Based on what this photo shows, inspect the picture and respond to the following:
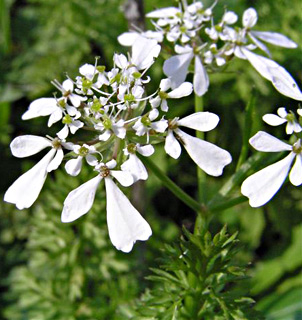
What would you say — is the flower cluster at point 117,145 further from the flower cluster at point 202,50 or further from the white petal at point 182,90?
the flower cluster at point 202,50

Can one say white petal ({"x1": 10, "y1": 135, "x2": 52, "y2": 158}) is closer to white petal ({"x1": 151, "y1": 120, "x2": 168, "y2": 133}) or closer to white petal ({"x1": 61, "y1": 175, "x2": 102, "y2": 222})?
white petal ({"x1": 61, "y1": 175, "x2": 102, "y2": 222})

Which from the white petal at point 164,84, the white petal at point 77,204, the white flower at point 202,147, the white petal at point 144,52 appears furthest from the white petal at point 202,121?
the white petal at point 77,204

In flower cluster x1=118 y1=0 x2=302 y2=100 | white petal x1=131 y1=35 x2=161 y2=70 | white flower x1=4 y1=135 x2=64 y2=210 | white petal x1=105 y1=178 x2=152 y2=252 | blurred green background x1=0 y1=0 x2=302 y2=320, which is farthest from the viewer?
blurred green background x1=0 y1=0 x2=302 y2=320

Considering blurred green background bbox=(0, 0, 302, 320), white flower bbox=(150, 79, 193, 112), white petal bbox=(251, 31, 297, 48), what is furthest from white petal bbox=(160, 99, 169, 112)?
blurred green background bbox=(0, 0, 302, 320)

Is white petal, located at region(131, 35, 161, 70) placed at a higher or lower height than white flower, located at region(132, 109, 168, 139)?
higher

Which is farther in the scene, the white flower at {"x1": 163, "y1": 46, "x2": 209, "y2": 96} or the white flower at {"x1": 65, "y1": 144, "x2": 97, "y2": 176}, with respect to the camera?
the white flower at {"x1": 163, "y1": 46, "x2": 209, "y2": 96}

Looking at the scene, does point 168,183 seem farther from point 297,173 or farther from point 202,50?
point 202,50

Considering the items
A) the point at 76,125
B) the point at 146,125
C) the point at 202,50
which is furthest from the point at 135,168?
the point at 202,50
